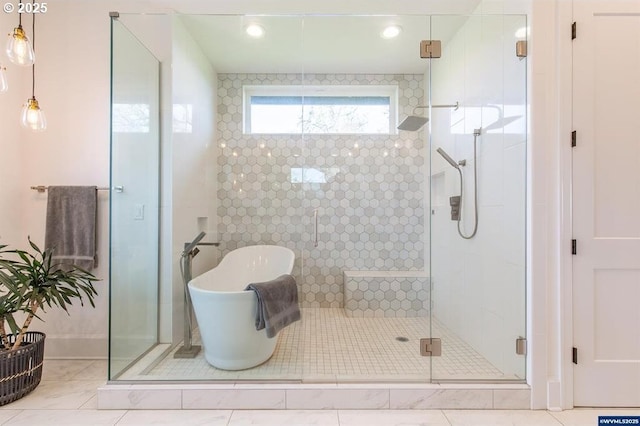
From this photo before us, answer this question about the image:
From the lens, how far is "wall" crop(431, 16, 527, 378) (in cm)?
188

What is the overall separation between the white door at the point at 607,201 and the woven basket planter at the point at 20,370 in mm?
3142

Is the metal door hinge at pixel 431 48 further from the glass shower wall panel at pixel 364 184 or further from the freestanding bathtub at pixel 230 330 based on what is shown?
the freestanding bathtub at pixel 230 330

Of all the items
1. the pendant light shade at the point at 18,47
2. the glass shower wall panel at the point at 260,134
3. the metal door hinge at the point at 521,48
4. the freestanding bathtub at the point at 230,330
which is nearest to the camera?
the pendant light shade at the point at 18,47

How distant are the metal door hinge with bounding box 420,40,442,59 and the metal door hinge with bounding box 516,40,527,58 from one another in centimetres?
46

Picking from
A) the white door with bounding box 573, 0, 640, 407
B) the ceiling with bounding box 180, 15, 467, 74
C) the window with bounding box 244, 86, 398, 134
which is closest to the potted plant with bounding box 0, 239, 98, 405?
the window with bounding box 244, 86, 398, 134

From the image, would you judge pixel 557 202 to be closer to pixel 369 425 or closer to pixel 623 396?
pixel 623 396

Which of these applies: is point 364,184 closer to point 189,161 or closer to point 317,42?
point 317,42

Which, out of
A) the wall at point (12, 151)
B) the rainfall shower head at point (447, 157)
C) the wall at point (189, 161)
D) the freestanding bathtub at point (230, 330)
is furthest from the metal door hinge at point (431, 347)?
the wall at point (12, 151)

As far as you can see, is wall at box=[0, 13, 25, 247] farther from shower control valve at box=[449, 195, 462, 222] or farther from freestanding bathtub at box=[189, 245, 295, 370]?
shower control valve at box=[449, 195, 462, 222]

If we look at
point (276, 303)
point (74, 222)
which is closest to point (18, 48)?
point (74, 222)

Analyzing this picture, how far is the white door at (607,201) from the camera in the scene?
5.62 feet

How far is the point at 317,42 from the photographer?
8.21 ft

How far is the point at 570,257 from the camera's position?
68.2 inches

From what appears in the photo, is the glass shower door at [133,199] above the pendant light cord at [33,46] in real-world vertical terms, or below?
below
